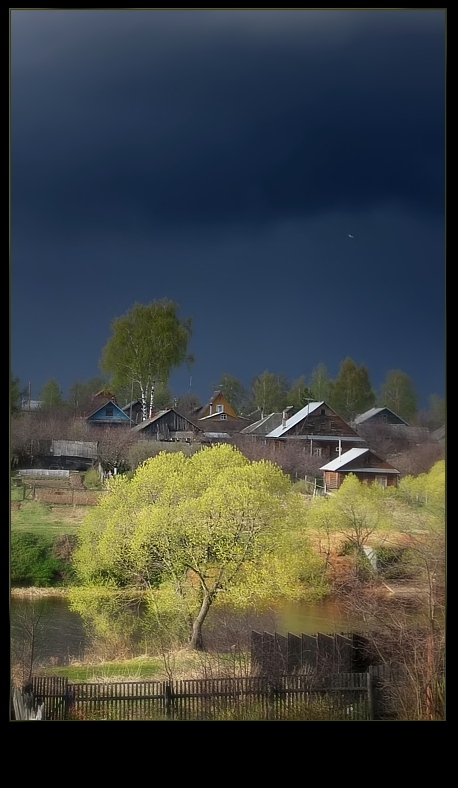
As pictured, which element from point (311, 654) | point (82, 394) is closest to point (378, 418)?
point (311, 654)

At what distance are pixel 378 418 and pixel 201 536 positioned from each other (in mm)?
1255

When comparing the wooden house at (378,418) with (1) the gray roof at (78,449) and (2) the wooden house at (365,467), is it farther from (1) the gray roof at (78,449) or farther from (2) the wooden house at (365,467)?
(1) the gray roof at (78,449)

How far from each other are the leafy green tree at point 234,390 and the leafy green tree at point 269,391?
58 millimetres

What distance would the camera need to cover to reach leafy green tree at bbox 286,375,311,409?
4.39 meters

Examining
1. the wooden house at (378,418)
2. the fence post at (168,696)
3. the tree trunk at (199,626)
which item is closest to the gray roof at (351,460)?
the wooden house at (378,418)

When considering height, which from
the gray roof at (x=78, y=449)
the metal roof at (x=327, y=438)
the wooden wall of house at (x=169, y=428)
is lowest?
the gray roof at (x=78, y=449)

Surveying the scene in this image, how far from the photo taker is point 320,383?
175 inches

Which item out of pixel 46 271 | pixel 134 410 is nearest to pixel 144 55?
pixel 46 271

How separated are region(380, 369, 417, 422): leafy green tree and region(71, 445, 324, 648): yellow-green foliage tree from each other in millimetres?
761

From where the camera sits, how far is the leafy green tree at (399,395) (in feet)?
14.2

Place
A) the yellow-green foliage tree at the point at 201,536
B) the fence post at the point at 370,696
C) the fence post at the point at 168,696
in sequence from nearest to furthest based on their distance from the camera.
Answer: the fence post at the point at 370,696, the fence post at the point at 168,696, the yellow-green foliage tree at the point at 201,536

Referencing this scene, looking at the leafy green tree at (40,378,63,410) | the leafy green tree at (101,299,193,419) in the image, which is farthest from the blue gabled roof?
the leafy green tree at (40,378,63,410)

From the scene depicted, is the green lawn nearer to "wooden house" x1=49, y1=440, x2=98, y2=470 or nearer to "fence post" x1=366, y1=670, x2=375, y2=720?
"wooden house" x1=49, y1=440, x2=98, y2=470
